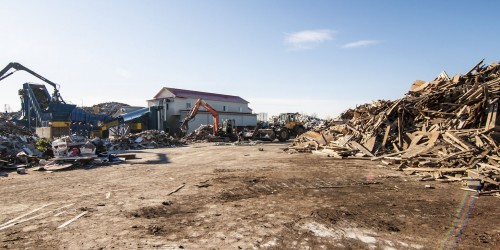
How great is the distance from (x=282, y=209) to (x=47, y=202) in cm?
538

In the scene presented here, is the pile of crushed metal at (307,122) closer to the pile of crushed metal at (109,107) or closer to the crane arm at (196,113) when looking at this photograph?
the crane arm at (196,113)

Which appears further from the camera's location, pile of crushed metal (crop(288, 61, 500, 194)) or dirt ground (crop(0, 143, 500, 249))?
pile of crushed metal (crop(288, 61, 500, 194))

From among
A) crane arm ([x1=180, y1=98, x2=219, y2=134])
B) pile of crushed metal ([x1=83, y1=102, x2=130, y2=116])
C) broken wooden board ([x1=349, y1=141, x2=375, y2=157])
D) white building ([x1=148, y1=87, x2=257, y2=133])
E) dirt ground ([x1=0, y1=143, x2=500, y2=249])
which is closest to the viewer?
dirt ground ([x1=0, y1=143, x2=500, y2=249])

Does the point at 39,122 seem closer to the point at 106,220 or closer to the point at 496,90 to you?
the point at 106,220

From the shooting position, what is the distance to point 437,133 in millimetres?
10984

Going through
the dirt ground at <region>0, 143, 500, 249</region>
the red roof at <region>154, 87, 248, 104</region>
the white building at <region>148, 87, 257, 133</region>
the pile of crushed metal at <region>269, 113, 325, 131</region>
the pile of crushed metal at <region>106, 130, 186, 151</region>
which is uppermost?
the red roof at <region>154, 87, 248, 104</region>

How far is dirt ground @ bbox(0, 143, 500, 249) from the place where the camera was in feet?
13.6

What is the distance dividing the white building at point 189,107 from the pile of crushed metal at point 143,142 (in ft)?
27.2

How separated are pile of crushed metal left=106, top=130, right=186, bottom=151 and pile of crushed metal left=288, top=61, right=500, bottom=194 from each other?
12862 mm

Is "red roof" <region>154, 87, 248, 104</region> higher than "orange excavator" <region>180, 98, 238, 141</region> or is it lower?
higher

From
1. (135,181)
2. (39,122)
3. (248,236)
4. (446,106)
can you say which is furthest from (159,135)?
(248,236)

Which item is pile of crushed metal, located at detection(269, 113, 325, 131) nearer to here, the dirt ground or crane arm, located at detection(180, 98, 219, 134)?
crane arm, located at detection(180, 98, 219, 134)

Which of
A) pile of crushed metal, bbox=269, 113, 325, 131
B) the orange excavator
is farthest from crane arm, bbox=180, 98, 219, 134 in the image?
pile of crushed metal, bbox=269, 113, 325, 131

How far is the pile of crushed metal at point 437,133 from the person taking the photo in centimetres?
841
